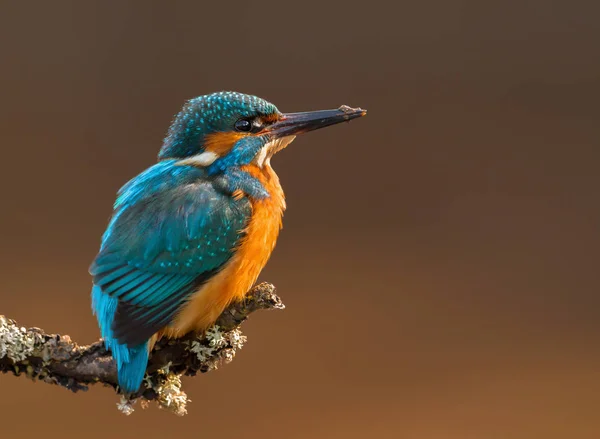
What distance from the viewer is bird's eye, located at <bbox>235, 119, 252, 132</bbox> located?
1248 mm

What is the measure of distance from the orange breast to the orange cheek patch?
51mm

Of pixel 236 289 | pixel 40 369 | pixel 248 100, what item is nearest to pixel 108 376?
pixel 40 369

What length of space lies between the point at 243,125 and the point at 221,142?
0.05 m

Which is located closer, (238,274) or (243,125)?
(238,274)

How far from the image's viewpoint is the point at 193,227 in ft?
3.67

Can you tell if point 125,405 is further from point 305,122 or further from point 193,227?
point 305,122

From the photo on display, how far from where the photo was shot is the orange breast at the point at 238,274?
111cm

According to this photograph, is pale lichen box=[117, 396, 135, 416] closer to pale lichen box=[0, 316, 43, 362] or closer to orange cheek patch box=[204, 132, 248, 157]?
pale lichen box=[0, 316, 43, 362]

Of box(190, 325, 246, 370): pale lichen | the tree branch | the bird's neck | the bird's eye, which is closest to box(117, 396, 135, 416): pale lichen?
the tree branch

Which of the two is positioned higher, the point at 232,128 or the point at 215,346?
the point at 232,128

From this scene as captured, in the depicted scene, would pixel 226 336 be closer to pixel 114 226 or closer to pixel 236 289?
pixel 236 289

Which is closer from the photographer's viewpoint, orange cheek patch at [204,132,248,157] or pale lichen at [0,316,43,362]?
pale lichen at [0,316,43,362]

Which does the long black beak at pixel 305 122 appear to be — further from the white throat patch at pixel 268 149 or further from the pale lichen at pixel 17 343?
the pale lichen at pixel 17 343

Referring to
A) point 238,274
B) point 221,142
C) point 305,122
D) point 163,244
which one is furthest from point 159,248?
point 305,122
